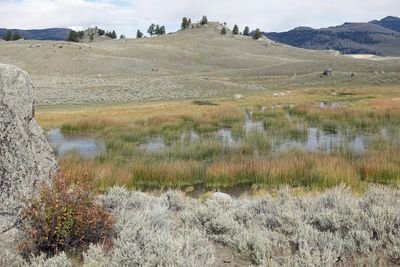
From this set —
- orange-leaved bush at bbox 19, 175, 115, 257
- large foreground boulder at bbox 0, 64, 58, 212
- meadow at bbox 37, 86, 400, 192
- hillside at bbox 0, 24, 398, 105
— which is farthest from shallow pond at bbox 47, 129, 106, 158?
hillside at bbox 0, 24, 398, 105

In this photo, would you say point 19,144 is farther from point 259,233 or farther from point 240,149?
point 240,149

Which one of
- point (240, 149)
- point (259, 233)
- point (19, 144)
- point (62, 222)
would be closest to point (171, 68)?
point (240, 149)

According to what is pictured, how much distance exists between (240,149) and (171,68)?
3601 inches

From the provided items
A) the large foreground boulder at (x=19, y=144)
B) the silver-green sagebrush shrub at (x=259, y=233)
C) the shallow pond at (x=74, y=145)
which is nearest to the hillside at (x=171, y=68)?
the shallow pond at (x=74, y=145)

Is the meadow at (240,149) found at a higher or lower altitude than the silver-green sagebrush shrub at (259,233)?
lower

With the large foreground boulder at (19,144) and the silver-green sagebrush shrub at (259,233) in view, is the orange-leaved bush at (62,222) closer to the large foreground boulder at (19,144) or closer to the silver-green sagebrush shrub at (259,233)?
the silver-green sagebrush shrub at (259,233)

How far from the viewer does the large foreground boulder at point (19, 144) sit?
7086 mm

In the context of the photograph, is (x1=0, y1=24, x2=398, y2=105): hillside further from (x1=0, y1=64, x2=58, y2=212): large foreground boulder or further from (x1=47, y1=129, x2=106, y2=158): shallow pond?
(x1=0, y1=64, x2=58, y2=212): large foreground boulder

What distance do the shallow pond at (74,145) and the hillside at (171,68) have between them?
23.1 m

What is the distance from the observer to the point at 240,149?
67.4 ft

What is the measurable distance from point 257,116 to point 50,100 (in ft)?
86.1

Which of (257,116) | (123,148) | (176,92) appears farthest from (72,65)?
(123,148)

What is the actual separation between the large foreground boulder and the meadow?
0.91 metres

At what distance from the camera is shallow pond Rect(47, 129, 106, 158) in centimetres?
2073
